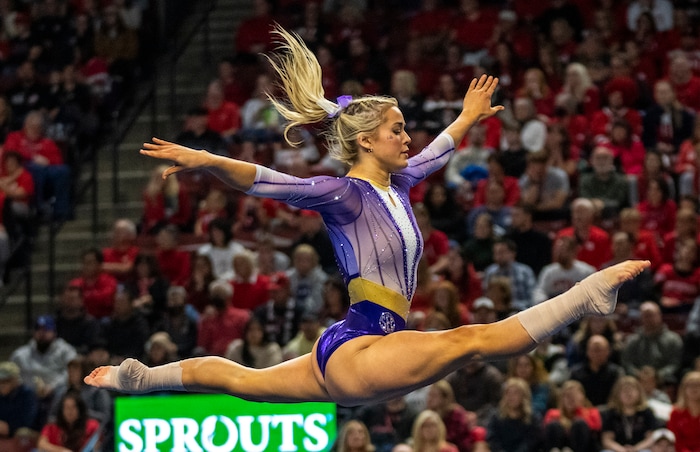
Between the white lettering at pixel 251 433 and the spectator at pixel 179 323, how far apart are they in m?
1.68

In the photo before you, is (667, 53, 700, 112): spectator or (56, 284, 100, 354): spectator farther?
(667, 53, 700, 112): spectator

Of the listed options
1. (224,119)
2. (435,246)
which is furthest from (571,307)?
(224,119)

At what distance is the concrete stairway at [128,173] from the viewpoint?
41.3ft

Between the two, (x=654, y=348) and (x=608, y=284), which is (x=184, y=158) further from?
(x=654, y=348)

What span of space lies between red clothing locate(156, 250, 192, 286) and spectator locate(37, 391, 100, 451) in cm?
193

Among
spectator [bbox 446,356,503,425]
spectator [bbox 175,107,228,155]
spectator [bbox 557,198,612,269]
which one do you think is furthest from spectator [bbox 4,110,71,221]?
spectator [bbox 557,198,612,269]

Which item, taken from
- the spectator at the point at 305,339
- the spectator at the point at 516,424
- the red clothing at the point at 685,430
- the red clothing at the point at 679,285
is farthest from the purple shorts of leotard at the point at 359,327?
the red clothing at the point at 679,285

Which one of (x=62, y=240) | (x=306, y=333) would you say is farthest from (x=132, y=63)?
(x=306, y=333)

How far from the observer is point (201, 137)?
12.9 metres

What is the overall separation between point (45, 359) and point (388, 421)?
307 centimetres

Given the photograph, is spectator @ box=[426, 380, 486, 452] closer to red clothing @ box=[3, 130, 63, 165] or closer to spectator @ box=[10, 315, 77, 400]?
spectator @ box=[10, 315, 77, 400]

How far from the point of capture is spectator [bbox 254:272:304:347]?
10570 millimetres

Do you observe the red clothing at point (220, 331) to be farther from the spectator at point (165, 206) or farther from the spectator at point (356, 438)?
the spectator at point (165, 206)

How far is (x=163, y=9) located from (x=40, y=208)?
3.23 metres
